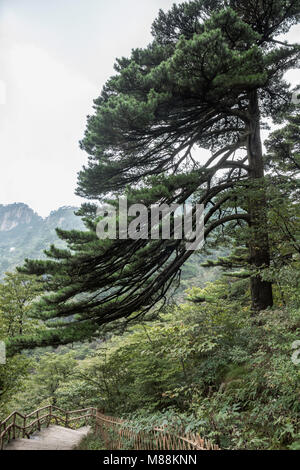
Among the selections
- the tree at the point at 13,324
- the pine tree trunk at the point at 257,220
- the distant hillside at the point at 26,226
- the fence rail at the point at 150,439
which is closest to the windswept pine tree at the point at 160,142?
the pine tree trunk at the point at 257,220

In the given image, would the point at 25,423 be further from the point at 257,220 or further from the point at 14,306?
the point at 257,220

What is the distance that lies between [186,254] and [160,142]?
3.03 metres

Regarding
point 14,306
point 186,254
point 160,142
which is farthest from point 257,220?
point 14,306

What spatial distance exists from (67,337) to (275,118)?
9.14 metres

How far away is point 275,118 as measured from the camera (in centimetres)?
830

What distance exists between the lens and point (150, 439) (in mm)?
3771

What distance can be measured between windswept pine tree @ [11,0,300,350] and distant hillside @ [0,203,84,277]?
413ft

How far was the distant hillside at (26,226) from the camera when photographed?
13800 cm

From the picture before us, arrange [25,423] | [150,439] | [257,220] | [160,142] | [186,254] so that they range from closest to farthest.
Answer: [150,439] → [257,220] → [186,254] → [160,142] → [25,423]

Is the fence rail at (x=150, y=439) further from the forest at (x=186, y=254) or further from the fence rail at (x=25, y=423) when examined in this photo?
the fence rail at (x=25, y=423)

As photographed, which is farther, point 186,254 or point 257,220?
point 186,254

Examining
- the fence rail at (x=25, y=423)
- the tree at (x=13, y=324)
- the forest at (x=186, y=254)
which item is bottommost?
the fence rail at (x=25, y=423)

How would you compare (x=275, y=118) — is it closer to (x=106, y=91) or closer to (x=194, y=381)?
(x=106, y=91)

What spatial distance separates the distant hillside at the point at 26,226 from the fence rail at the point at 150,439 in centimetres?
12657
